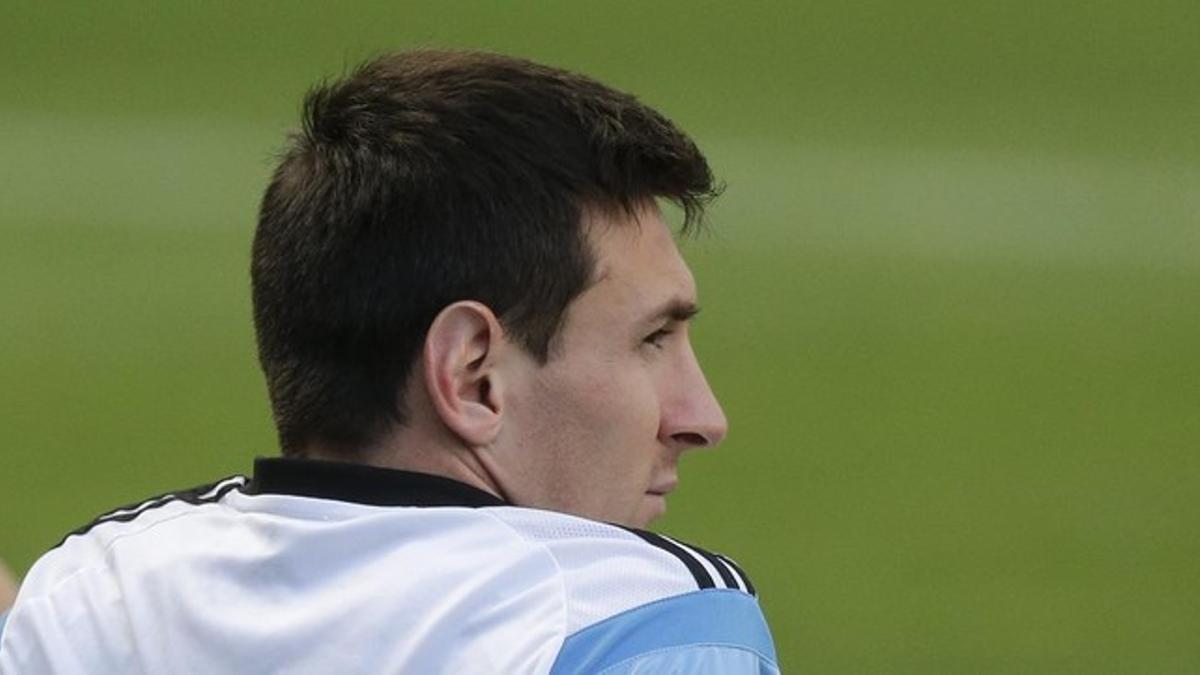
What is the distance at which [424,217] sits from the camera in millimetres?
743

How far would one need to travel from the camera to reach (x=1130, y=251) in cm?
194

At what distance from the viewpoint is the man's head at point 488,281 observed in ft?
2.42

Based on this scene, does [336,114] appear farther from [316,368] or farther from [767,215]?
[767,215]

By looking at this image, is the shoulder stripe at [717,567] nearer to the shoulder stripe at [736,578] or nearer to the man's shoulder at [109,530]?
the shoulder stripe at [736,578]

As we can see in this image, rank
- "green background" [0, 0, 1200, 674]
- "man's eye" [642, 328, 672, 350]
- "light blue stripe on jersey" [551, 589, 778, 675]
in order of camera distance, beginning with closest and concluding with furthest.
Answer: "light blue stripe on jersey" [551, 589, 778, 675] < "man's eye" [642, 328, 672, 350] < "green background" [0, 0, 1200, 674]

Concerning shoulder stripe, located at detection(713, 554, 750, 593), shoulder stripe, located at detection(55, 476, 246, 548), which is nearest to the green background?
shoulder stripe, located at detection(55, 476, 246, 548)

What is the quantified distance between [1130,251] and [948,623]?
1.28ft

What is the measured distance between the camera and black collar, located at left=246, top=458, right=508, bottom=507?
2.31 ft

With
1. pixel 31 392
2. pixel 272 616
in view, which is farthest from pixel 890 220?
pixel 272 616

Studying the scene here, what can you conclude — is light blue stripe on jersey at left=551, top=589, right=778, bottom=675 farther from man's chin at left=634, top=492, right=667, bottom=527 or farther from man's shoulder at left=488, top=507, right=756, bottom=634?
man's chin at left=634, top=492, right=667, bottom=527

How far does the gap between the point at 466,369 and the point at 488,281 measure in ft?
0.11

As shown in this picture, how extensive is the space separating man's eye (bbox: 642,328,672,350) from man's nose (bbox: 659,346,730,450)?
0.01 metres

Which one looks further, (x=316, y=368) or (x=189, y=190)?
(x=189, y=190)

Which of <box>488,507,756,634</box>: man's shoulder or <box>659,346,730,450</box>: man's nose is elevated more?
<box>659,346,730,450</box>: man's nose
